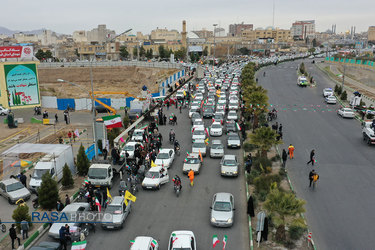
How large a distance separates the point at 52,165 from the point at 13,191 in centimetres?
278

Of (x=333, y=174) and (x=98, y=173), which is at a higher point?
(x=98, y=173)

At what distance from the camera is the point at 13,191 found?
20734mm

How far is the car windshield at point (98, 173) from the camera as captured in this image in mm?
21578

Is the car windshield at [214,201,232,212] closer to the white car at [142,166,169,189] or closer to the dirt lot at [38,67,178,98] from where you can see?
the white car at [142,166,169,189]

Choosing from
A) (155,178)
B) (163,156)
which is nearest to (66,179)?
(155,178)

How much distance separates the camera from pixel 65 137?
3569cm

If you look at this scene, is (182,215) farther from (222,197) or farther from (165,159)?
(165,159)

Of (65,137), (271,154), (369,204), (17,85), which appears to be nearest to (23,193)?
(65,137)

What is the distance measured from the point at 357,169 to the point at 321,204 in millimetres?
6677

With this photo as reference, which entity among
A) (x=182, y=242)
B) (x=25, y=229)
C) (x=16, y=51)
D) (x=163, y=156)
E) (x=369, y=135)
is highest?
(x=16, y=51)

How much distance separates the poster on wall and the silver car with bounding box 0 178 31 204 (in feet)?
97.8

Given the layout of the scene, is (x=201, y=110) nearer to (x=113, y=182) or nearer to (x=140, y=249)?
(x=113, y=182)

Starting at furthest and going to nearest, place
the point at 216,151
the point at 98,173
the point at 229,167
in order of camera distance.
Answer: the point at 216,151 → the point at 229,167 → the point at 98,173

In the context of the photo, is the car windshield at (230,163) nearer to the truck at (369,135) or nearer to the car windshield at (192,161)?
the car windshield at (192,161)
